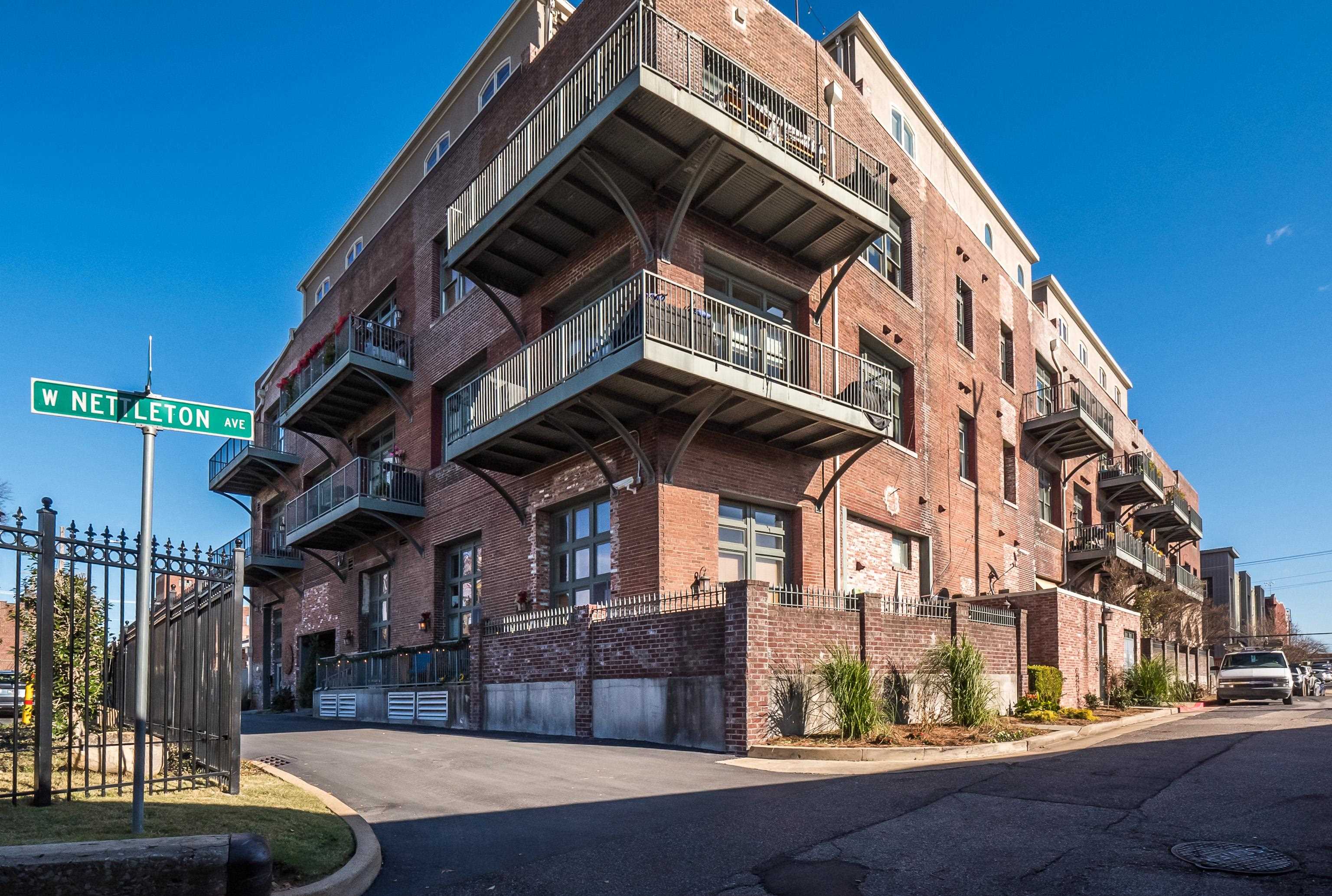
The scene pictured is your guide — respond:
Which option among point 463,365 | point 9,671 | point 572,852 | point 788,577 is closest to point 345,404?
point 463,365

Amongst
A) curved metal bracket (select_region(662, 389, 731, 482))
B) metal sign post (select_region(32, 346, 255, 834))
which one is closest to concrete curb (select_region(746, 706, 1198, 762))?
curved metal bracket (select_region(662, 389, 731, 482))

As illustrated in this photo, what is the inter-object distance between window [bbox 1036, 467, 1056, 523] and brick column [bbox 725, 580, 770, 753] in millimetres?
20701

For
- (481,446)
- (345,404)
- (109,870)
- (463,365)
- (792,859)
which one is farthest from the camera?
(345,404)

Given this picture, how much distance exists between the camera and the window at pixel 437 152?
83.4ft

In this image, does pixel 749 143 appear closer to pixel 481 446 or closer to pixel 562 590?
pixel 481 446

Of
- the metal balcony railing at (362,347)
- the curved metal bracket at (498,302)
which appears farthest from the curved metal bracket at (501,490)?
the metal balcony railing at (362,347)

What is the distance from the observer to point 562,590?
61.5ft

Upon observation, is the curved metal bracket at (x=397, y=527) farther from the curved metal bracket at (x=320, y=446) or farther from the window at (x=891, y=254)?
the window at (x=891, y=254)

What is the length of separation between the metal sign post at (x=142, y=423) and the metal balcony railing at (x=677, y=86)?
30.5ft

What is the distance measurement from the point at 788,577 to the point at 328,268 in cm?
2310

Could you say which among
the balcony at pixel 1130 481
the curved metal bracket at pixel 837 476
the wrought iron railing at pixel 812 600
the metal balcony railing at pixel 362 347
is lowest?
the wrought iron railing at pixel 812 600

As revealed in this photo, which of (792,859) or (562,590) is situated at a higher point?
(562,590)

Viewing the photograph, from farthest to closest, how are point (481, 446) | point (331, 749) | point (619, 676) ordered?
point (481, 446) → point (619, 676) → point (331, 749)

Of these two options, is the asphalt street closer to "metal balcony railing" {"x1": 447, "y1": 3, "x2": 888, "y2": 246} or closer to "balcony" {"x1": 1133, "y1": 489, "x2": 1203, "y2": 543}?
"metal balcony railing" {"x1": 447, "y1": 3, "x2": 888, "y2": 246}
